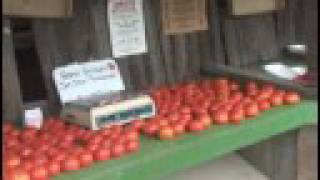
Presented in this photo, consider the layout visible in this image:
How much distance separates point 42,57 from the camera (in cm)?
382

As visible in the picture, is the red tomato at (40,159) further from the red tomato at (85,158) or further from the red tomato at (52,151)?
the red tomato at (85,158)

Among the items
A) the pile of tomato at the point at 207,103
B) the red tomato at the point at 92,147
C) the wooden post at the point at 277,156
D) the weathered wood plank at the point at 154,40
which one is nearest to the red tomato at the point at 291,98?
the pile of tomato at the point at 207,103

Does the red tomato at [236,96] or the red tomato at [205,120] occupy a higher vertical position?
the red tomato at [236,96]

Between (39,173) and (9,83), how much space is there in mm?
1170

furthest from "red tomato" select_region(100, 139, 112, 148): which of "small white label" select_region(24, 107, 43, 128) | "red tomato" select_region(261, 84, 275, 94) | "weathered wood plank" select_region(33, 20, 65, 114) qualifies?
"red tomato" select_region(261, 84, 275, 94)

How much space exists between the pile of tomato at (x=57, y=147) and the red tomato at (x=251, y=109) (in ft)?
2.46

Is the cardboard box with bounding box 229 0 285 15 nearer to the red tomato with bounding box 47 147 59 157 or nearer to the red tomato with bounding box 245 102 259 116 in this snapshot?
the red tomato with bounding box 245 102 259 116

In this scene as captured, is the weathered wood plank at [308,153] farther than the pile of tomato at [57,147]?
Yes

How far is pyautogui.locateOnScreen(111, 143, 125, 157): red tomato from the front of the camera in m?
2.95

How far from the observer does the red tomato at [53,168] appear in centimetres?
271

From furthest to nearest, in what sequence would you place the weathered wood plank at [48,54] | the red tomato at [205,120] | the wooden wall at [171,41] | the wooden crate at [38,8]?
1. the wooden wall at [171,41]
2. the weathered wood plank at [48,54]
3. the wooden crate at [38,8]
4. the red tomato at [205,120]

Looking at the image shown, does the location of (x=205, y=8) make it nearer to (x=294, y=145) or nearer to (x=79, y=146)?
(x=294, y=145)

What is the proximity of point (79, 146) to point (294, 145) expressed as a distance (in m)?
1.80

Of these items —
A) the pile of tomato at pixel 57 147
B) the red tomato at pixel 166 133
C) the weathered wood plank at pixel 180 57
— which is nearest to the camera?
the pile of tomato at pixel 57 147
